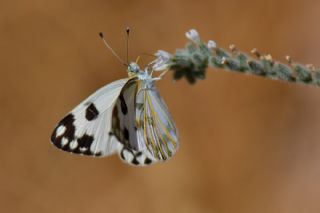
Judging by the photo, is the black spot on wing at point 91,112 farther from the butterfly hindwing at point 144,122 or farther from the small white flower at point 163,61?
the small white flower at point 163,61

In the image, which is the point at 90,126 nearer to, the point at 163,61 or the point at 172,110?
the point at 163,61

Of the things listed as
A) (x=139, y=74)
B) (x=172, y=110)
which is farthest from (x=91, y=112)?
(x=172, y=110)

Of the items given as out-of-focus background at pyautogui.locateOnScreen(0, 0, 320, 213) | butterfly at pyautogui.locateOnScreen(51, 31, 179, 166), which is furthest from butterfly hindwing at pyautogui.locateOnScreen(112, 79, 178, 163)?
out-of-focus background at pyautogui.locateOnScreen(0, 0, 320, 213)

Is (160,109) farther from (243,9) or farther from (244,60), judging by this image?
(243,9)

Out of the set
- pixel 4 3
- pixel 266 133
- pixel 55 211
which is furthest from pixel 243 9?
pixel 55 211

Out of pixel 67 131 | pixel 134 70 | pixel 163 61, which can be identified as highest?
pixel 134 70

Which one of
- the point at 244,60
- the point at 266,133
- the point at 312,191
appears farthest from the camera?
the point at 266,133
